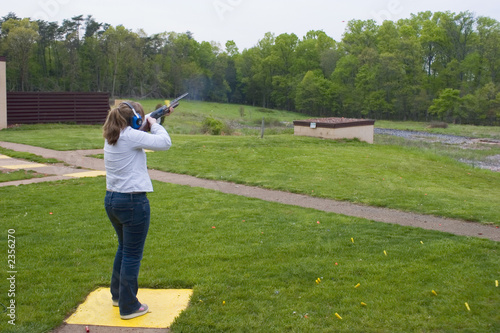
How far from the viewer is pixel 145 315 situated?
15.2ft

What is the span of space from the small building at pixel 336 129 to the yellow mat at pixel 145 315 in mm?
17336

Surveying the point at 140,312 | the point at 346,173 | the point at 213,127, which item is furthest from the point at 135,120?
the point at 213,127

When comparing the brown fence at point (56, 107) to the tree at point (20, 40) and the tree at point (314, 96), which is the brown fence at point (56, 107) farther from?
the tree at point (314, 96)

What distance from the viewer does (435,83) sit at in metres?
72.7

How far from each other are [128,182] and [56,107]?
24202 millimetres

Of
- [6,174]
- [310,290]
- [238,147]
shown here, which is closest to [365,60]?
[238,147]

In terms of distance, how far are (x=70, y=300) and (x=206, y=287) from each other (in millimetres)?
1415

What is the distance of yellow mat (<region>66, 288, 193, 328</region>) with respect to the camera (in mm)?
4496

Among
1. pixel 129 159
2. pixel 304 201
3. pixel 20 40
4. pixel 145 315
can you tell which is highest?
pixel 20 40

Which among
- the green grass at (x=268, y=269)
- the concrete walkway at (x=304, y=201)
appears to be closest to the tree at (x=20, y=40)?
the concrete walkway at (x=304, y=201)

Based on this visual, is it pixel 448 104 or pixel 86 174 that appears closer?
pixel 86 174

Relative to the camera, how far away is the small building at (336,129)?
21.7 meters

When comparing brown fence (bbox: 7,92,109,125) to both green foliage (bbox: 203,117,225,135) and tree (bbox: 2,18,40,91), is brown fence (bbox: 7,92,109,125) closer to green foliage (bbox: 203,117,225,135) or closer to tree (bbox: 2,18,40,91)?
green foliage (bbox: 203,117,225,135)

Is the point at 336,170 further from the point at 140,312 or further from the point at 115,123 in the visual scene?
the point at 115,123
